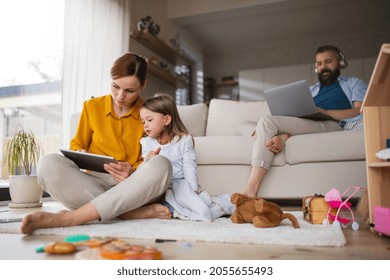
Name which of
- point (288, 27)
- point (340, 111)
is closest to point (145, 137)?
point (340, 111)

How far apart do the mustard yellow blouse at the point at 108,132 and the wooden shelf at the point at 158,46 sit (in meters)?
2.51

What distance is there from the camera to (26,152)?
8.07ft

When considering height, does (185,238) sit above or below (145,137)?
below

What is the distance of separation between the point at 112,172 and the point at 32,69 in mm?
1942

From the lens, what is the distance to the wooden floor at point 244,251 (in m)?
0.83

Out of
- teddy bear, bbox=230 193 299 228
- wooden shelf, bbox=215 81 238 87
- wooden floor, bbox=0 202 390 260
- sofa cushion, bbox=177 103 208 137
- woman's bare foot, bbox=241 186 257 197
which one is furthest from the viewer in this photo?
wooden shelf, bbox=215 81 238 87

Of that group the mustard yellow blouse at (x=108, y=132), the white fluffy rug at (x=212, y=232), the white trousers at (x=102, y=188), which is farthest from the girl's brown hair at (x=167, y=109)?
the white fluffy rug at (x=212, y=232)

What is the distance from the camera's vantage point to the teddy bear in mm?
1225

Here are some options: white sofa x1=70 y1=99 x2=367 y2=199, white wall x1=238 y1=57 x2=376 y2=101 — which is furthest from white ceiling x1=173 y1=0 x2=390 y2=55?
white sofa x1=70 y1=99 x2=367 y2=199

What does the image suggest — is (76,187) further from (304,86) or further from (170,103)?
(304,86)

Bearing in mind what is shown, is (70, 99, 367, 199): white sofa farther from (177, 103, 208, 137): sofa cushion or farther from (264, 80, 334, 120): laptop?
(177, 103, 208, 137): sofa cushion

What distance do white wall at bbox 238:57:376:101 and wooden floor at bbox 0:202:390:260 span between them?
16.1ft

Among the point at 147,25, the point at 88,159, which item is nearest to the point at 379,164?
the point at 88,159
